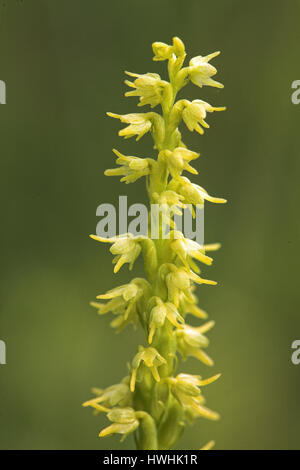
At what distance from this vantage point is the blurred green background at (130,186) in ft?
13.6

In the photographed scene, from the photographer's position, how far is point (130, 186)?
439cm

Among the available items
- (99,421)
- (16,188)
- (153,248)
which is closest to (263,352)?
(99,421)

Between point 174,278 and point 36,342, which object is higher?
point 174,278

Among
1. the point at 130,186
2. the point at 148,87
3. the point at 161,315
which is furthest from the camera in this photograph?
the point at 130,186

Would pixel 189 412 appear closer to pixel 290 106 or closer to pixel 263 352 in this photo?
pixel 263 352

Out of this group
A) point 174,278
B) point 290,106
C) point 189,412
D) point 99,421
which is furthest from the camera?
point 290,106

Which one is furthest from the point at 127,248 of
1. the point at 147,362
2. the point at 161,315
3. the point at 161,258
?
the point at 147,362

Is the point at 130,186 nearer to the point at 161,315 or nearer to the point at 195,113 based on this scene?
the point at 195,113

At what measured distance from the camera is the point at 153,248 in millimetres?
2080

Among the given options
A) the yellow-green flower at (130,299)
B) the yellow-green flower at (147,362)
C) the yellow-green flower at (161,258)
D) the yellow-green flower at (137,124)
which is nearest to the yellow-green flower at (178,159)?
the yellow-green flower at (161,258)

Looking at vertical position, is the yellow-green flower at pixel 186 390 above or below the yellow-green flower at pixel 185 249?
below

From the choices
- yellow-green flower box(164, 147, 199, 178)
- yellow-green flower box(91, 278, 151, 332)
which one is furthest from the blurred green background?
yellow-green flower box(164, 147, 199, 178)

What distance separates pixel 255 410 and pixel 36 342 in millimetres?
1573

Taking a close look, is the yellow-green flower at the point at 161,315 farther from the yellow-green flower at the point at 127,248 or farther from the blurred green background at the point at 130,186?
the blurred green background at the point at 130,186
